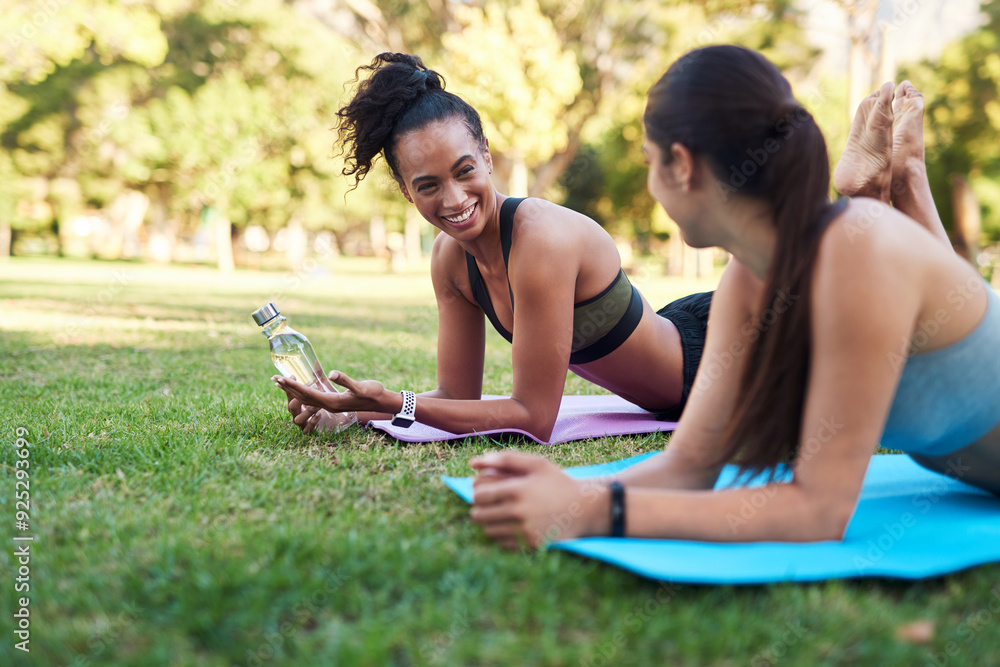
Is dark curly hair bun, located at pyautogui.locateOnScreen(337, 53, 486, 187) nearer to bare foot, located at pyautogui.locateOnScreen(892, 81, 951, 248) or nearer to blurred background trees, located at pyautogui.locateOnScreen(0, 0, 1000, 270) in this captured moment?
bare foot, located at pyautogui.locateOnScreen(892, 81, 951, 248)

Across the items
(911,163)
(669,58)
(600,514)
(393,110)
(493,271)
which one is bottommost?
(600,514)

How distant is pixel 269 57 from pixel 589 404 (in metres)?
27.9

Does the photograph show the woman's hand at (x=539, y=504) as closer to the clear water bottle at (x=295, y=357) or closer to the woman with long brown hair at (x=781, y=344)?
the woman with long brown hair at (x=781, y=344)

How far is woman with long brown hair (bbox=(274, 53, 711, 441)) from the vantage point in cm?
335

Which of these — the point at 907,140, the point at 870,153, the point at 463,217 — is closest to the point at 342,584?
the point at 463,217

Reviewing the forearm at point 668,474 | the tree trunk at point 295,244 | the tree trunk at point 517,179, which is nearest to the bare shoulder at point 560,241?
the forearm at point 668,474

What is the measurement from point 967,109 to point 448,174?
26.2 m

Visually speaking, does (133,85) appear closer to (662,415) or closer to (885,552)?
(662,415)

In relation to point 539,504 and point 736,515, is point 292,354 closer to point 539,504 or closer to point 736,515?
point 539,504

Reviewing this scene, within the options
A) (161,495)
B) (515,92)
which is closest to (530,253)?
(161,495)

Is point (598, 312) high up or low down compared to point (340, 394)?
up

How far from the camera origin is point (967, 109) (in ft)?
78.9

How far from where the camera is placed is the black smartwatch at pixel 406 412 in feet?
11.0

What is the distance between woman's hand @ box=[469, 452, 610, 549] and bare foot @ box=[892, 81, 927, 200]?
1.90 metres
